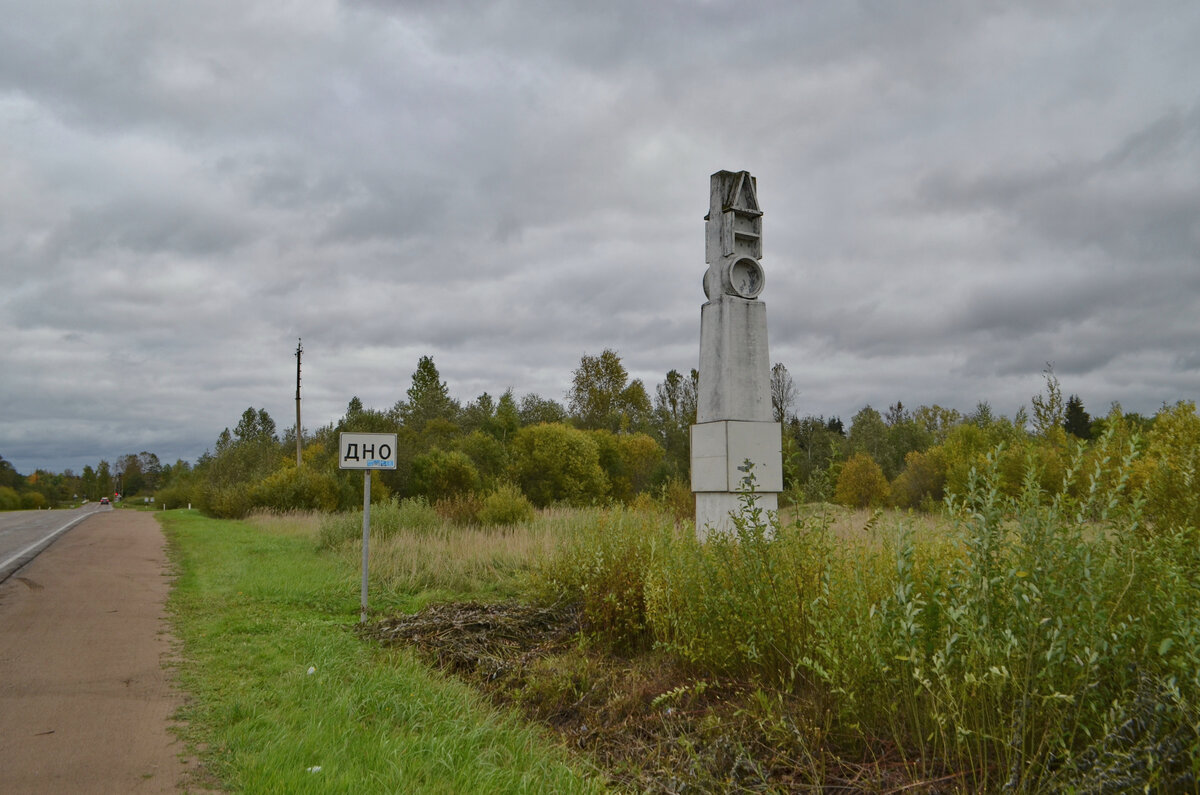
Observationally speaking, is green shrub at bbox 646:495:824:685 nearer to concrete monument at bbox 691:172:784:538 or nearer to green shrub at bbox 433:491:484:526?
concrete monument at bbox 691:172:784:538

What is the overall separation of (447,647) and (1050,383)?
876 centimetres

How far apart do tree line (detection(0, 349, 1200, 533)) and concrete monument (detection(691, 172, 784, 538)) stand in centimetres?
80

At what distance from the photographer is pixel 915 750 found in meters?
4.10

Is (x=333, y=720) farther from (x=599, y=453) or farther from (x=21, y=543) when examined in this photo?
(x=599, y=453)

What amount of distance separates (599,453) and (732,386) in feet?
102

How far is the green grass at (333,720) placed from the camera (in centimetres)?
442

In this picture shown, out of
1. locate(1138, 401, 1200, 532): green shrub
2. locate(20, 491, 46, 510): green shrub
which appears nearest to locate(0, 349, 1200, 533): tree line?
locate(1138, 401, 1200, 532): green shrub

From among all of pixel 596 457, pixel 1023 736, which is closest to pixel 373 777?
pixel 1023 736

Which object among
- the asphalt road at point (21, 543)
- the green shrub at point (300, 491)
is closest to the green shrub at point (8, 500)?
the green shrub at point (300, 491)

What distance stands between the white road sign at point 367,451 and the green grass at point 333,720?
1.89 metres

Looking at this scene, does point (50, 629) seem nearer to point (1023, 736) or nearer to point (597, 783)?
point (597, 783)

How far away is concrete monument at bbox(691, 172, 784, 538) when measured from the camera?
917 cm

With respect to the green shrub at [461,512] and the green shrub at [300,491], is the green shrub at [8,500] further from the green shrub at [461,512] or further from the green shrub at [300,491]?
the green shrub at [461,512]

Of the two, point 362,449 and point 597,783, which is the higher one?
point 362,449
